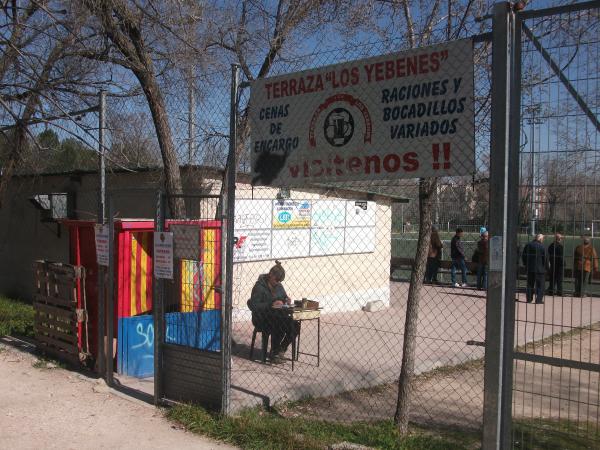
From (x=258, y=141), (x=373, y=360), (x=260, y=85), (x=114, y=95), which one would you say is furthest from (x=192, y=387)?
(x=114, y=95)

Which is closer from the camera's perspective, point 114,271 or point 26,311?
point 114,271

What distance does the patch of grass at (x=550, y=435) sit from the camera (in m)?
4.12

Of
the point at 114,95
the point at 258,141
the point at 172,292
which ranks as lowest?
the point at 172,292

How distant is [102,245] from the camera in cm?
657

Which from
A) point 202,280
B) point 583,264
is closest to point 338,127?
point 583,264

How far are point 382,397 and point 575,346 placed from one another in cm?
412

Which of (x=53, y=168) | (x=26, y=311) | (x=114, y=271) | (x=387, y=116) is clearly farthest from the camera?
(x=53, y=168)

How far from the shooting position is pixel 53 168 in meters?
13.6

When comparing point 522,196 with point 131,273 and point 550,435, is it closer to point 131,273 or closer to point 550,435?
point 550,435

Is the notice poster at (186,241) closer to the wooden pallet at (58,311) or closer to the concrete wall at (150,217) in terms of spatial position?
the wooden pallet at (58,311)

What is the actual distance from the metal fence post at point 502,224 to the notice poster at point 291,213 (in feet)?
25.3

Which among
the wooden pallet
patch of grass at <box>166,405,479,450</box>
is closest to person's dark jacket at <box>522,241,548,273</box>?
patch of grass at <box>166,405,479,450</box>

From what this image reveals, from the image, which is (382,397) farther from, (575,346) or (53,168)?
(53,168)

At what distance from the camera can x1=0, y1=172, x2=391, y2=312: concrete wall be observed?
35.5 ft
